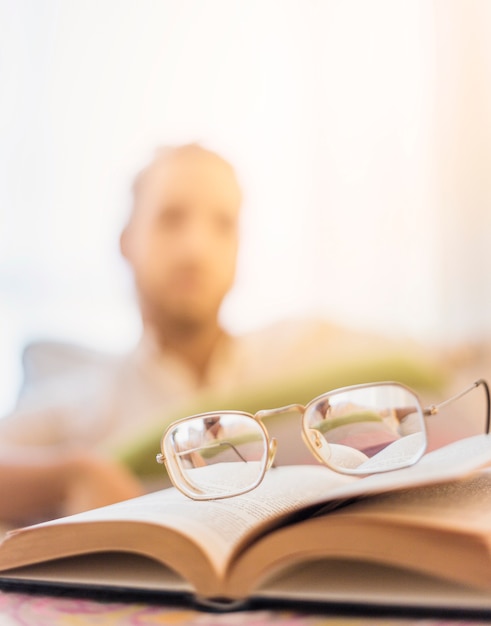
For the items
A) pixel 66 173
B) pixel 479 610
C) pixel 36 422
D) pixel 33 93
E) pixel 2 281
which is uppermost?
pixel 33 93

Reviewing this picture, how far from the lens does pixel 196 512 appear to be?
1.59 ft

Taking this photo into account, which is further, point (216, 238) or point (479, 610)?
point (216, 238)

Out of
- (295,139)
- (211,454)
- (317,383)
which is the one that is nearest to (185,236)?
(295,139)

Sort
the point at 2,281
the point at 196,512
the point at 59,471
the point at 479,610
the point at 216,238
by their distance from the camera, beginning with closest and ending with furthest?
the point at 479,610 → the point at 196,512 → the point at 59,471 → the point at 2,281 → the point at 216,238

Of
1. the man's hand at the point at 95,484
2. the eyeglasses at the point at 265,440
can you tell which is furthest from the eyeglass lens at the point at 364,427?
the man's hand at the point at 95,484

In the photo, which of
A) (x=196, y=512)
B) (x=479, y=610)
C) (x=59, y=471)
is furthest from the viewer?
(x=59, y=471)

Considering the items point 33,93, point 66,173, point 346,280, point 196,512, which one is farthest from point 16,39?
point 196,512

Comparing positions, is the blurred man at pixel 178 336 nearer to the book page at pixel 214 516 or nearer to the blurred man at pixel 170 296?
the blurred man at pixel 170 296

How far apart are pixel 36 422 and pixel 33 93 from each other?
0.74 m

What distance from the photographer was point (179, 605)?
16.3 inches

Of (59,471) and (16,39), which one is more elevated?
(16,39)

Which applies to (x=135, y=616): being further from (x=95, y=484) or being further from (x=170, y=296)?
(x=170, y=296)

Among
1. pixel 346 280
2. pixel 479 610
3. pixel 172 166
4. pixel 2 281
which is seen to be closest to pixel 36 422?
pixel 2 281

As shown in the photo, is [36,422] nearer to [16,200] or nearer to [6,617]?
[16,200]
